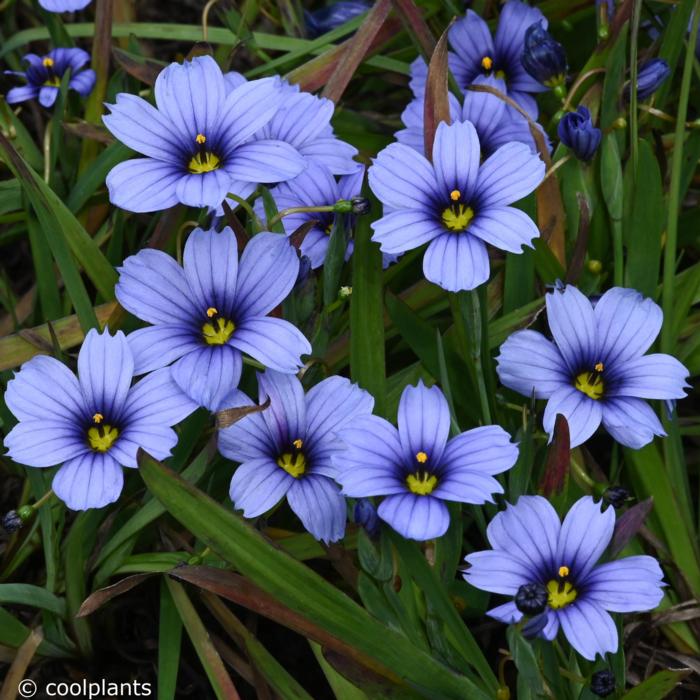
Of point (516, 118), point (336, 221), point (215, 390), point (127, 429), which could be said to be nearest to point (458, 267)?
point (336, 221)

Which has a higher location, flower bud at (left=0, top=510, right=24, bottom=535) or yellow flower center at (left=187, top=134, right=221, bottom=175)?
yellow flower center at (left=187, top=134, right=221, bottom=175)

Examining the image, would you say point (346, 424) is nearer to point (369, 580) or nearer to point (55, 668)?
point (369, 580)

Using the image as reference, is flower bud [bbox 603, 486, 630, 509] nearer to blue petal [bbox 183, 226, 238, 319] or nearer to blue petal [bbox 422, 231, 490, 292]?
blue petal [bbox 422, 231, 490, 292]

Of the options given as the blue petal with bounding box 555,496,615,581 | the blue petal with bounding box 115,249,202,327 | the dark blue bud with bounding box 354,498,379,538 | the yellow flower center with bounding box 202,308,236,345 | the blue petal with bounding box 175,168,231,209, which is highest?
the blue petal with bounding box 175,168,231,209

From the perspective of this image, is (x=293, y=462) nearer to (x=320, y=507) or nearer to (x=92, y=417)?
(x=320, y=507)

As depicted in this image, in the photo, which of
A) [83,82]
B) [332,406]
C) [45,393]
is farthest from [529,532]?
[83,82]

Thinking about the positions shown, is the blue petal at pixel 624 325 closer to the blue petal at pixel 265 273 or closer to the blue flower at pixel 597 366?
the blue flower at pixel 597 366

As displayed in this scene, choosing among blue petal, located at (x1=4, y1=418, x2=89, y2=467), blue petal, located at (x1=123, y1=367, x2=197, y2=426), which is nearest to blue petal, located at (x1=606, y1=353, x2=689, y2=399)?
blue petal, located at (x1=123, y1=367, x2=197, y2=426)
